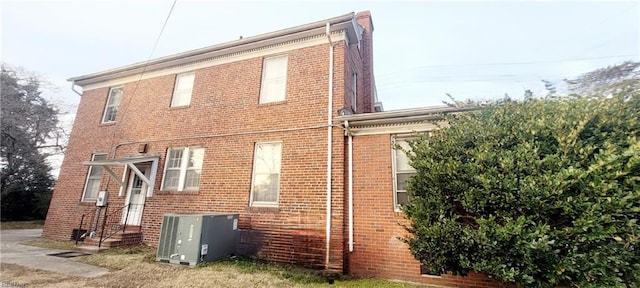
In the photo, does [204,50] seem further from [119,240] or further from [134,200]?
[119,240]

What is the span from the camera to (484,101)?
183 inches

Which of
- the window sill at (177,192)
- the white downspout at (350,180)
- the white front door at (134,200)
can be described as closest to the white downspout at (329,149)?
the white downspout at (350,180)

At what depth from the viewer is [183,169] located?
27.7 feet

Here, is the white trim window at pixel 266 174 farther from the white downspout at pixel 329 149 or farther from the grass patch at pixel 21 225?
the grass patch at pixel 21 225

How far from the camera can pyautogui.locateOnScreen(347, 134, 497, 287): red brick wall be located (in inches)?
216

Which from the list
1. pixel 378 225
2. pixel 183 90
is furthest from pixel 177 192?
pixel 378 225

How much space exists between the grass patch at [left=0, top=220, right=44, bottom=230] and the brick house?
8010 mm

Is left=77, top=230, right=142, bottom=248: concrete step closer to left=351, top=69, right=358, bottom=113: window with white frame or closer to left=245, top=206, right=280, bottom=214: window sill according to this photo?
left=245, top=206, right=280, bottom=214: window sill

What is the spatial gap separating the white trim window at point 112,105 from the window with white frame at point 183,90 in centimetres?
302

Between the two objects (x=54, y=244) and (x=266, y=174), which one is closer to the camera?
(x=266, y=174)

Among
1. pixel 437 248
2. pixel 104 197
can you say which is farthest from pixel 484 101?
pixel 104 197

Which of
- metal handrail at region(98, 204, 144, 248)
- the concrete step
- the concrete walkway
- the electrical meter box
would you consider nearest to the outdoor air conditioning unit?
the concrete walkway

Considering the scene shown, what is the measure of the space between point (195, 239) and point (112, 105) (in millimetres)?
8391

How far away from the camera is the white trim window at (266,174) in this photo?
7191 millimetres
